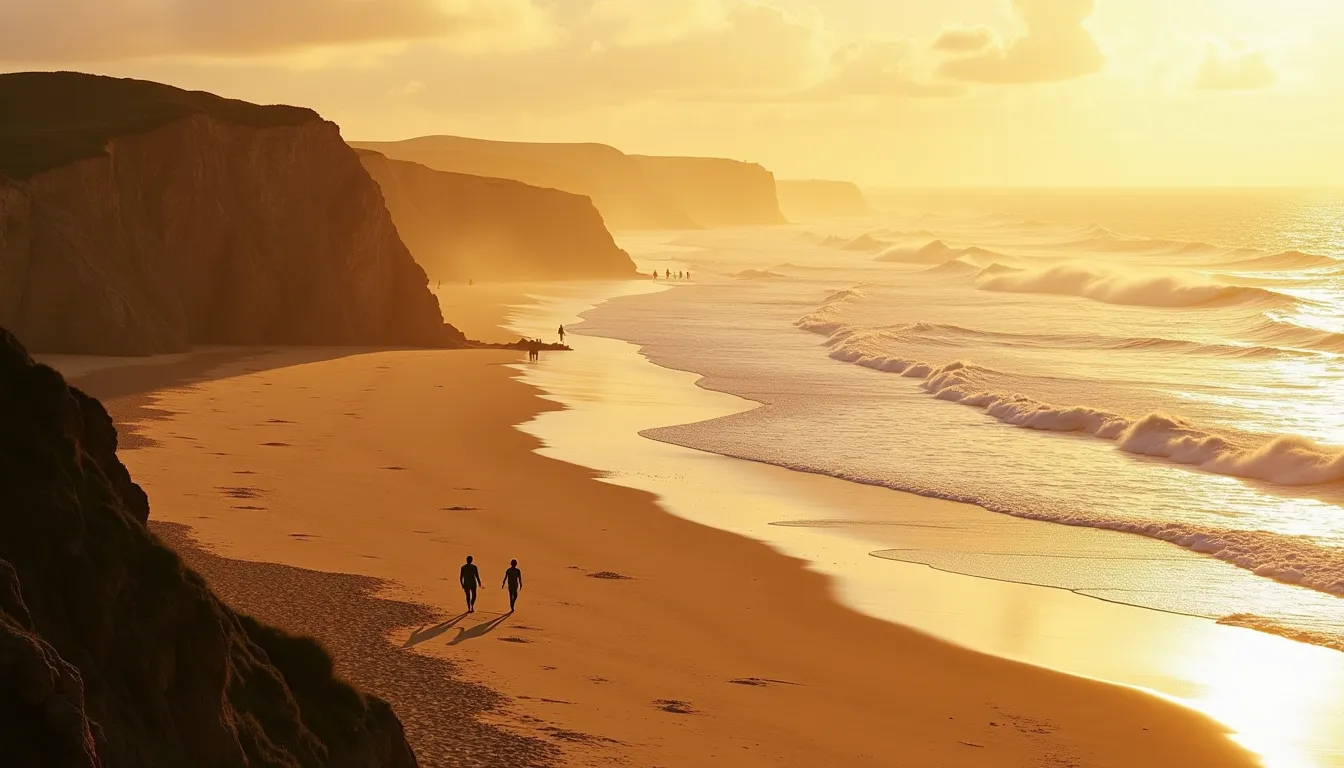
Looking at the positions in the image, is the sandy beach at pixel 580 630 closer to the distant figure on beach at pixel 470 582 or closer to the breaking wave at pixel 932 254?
the distant figure on beach at pixel 470 582

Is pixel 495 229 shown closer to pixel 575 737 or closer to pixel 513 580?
pixel 513 580

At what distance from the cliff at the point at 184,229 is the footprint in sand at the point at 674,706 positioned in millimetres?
32597

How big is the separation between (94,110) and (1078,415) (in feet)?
122

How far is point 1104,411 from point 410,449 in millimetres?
19033

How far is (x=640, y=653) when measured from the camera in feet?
56.5

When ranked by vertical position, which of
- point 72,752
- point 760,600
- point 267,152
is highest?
point 267,152

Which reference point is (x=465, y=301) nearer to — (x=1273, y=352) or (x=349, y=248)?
(x=349, y=248)

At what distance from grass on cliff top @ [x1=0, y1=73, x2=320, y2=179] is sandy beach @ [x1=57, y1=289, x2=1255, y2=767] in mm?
19094

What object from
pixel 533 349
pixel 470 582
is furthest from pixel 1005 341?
pixel 470 582

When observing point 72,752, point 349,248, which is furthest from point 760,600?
point 349,248

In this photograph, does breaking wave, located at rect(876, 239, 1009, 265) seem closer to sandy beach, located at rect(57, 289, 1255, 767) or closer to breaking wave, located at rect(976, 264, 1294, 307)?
breaking wave, located at rect(976, 264, 1294, 307)

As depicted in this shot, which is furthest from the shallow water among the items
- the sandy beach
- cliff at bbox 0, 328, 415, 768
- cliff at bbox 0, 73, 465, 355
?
cliff at bbox 0, 73, 465, 355

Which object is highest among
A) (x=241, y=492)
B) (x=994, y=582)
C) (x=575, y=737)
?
(x=241, y=492)

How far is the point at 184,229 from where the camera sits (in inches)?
1928
